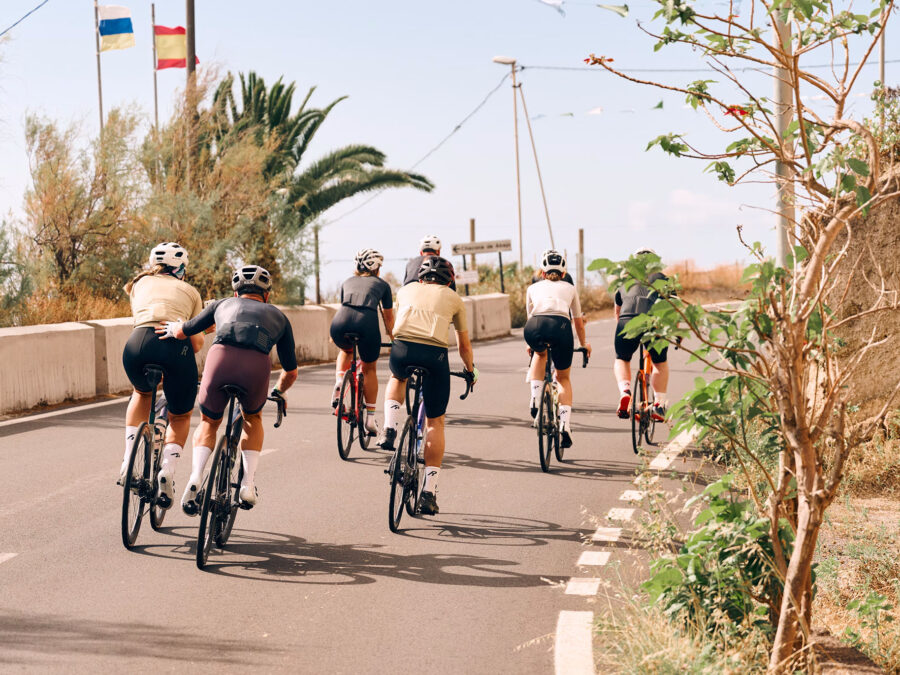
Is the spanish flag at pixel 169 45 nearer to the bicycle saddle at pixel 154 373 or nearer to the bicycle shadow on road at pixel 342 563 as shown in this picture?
the bicycle saddle at pixel 154 373

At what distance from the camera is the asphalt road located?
18.0 ft

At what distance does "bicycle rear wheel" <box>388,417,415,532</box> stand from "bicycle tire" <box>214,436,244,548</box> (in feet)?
3.51

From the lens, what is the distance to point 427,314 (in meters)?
8.19

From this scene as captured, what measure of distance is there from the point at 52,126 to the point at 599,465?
15276 millimetres

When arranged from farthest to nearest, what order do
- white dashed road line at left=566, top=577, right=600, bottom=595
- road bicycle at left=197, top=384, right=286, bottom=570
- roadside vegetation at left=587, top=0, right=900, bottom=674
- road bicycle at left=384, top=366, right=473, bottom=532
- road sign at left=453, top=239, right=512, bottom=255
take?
road sign at left=453, top=239, right=512, bottom=255 → road bicycle at left=384, top=366, right=473, bottom=532 → road bicycle at left=197, top=384, right=286, bottom=570 → white dashed road line at left=566, top=577, right=600, bottom=595 → roadside vegetation at left=587, top=0, right=900, bottom=674

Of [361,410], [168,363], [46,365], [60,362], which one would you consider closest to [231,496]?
[168,363]

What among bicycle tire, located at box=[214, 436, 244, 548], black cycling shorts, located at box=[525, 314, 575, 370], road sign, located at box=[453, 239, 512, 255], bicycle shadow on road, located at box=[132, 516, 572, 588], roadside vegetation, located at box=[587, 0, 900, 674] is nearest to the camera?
roadside vegetation, located at box=[587, 0, 900, 674]

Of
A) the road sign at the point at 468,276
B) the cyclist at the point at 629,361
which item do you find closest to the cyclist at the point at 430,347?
the cyclist at the point at 629,361

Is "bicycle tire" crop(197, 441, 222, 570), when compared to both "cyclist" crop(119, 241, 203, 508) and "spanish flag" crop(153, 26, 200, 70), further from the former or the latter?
"spanish flag" crop(153, 26, 200, 70)

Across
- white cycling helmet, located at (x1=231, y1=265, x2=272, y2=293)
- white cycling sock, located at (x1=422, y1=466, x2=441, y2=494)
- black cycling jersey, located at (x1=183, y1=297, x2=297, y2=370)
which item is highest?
white cycling helmet, located at (x1=231, y1=265, x2=272, y2=293)

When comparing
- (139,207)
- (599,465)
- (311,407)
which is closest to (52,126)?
(139,207)

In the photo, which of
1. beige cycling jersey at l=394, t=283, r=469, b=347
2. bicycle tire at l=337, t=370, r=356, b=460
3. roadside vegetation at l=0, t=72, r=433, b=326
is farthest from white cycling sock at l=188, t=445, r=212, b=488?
roadside vegetation at l=0, t=72, r=433, b=326

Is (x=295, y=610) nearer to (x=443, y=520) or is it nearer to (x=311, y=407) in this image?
(x=443, y=520)

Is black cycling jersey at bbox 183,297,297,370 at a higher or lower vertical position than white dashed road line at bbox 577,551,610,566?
higher
